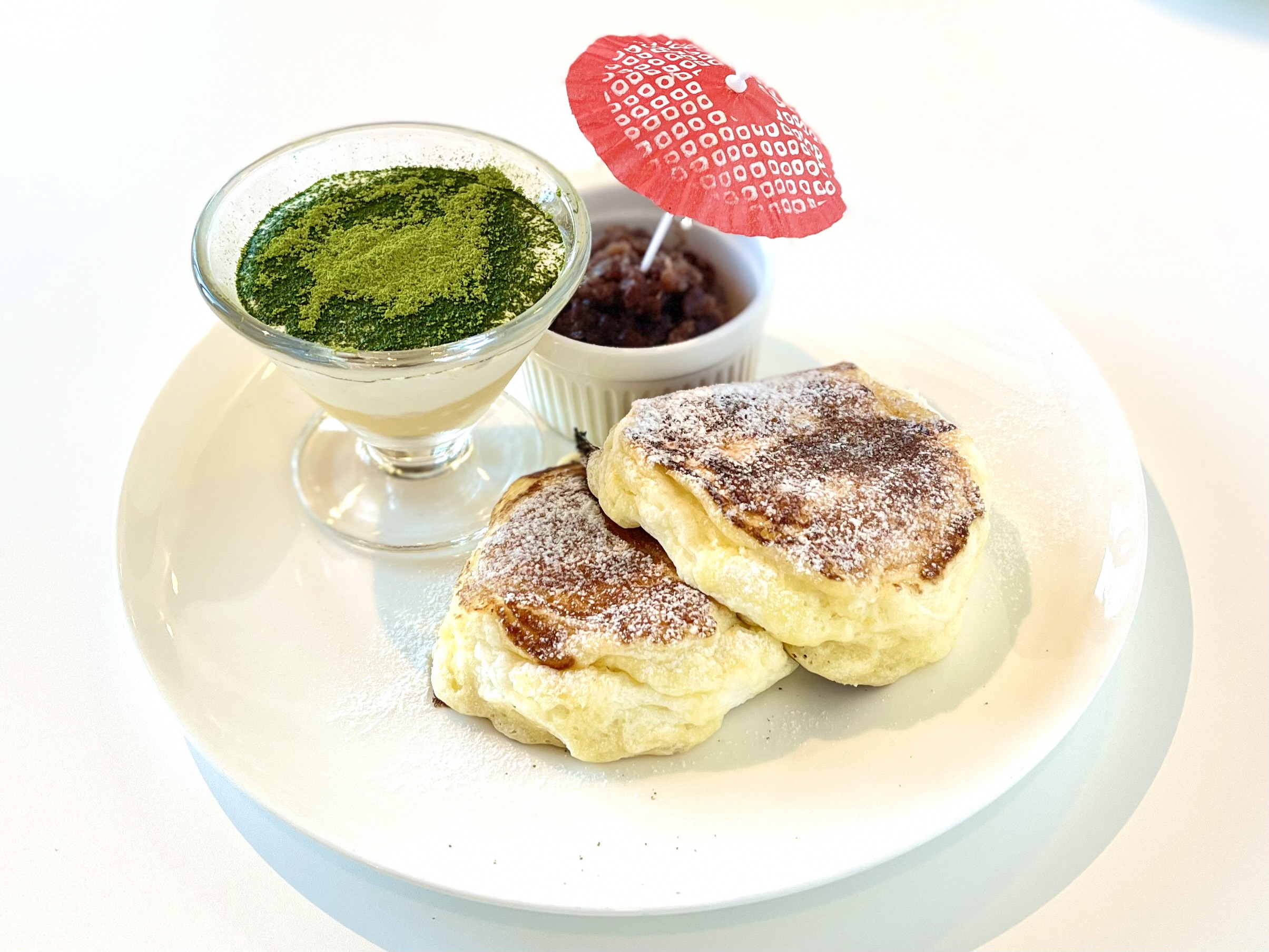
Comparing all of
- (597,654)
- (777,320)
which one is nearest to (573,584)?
(597,654)

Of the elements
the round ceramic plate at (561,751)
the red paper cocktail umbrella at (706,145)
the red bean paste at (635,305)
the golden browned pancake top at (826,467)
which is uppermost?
the red paper cocktail umbrella at (706,145)

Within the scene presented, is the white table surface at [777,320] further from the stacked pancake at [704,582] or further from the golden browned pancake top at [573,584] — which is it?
the golden browned pancake top at [573,584]

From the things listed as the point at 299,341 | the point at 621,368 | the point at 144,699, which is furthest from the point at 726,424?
the point at 144,699

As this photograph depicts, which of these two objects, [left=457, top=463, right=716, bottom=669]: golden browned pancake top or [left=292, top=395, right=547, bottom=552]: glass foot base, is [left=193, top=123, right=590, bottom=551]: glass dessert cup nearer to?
[left=292, top=395, right=547, bottom=552]: glass foot base

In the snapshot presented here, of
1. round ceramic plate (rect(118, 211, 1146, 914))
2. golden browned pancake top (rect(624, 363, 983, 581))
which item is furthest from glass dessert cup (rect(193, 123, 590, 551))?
golden browned pancake top (rect(624, 363, 983, 581))

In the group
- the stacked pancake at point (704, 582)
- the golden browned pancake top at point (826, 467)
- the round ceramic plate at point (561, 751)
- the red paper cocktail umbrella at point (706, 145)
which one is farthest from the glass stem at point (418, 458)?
the red paper cocktail umbrella at point (706, 145)

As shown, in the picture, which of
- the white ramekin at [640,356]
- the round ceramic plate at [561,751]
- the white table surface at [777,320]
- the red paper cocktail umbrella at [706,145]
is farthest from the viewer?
the white ramekin at [640,356]

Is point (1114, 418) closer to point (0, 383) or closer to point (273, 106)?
point (0, 383)
